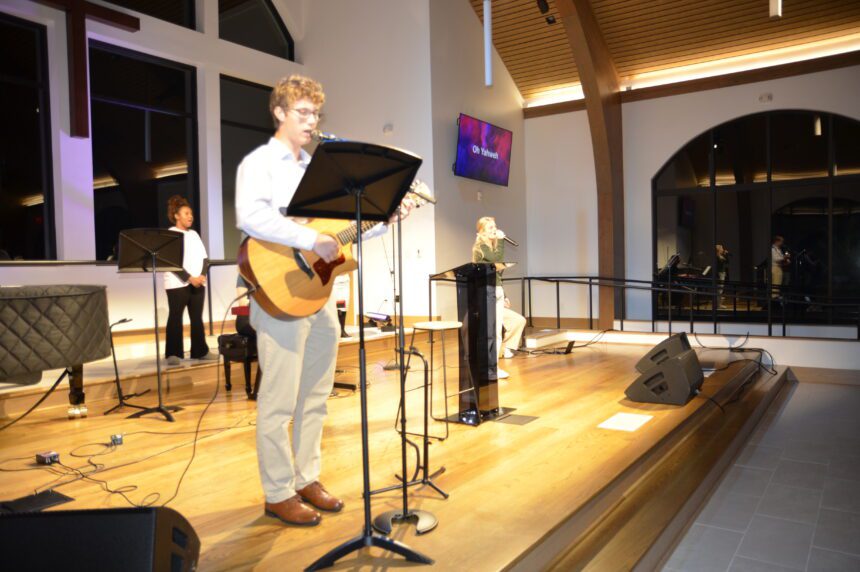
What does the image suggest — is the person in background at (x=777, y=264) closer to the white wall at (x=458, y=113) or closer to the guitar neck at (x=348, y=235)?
the white wall at (x=458, y=113)

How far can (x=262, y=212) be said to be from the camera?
6.69 ft

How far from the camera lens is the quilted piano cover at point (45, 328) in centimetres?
205

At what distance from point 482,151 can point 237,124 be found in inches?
141

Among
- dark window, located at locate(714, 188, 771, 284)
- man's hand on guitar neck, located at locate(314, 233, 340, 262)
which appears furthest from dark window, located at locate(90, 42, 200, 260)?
dark window, located at locate(714, 188, 771, 284)

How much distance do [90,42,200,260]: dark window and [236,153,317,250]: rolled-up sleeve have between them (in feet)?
20.5

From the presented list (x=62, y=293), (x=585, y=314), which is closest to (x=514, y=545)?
(x=62, y=293)

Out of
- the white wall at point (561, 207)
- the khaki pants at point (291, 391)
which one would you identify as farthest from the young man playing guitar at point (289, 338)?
the white wall at point (561, 207)

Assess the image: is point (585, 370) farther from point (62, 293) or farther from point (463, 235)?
point (62, 293)

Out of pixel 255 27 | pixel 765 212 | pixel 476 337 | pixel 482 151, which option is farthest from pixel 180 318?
pixel 765 212

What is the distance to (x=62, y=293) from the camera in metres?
2.19

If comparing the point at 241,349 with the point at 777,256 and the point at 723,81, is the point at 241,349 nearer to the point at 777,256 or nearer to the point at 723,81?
the point at 723,81

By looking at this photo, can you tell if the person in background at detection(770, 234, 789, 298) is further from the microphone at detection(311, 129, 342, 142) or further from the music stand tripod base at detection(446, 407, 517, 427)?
the microphone at detection(311, 129, 342, 142)

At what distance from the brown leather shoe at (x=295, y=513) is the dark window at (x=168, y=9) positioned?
7.49 meters

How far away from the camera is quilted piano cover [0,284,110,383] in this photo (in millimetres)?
2055
